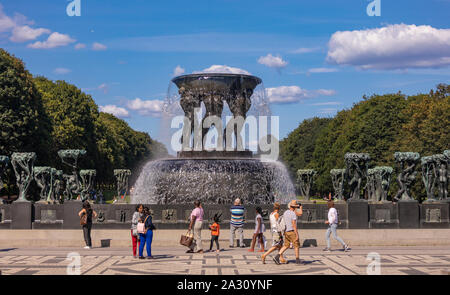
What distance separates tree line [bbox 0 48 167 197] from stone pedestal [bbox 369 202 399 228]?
18.4 metres

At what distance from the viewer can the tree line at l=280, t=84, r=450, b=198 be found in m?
55.9

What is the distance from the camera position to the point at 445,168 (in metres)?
27.9

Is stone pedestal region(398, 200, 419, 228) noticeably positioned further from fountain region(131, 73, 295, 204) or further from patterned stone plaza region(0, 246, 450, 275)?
fountain region(131, 73, 295, 204)

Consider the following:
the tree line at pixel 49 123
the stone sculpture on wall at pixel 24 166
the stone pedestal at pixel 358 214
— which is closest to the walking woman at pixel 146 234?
the stone pedestal at pixel 358 214

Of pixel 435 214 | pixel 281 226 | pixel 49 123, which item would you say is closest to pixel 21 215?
pixel 281 226

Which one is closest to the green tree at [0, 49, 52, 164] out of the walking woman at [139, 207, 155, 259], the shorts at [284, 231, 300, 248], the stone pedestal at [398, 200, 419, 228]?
the stone pedestal at [398, 200, 419, 228]

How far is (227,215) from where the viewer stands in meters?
25.8

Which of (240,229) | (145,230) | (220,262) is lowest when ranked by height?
(220,262)

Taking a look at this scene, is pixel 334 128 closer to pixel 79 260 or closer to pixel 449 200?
pixel 449 200

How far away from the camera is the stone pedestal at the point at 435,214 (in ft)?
83.9

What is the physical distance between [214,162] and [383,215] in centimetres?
857

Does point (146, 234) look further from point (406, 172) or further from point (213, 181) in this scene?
point (406, 172)

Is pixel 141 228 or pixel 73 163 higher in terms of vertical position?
pixel 73 163
